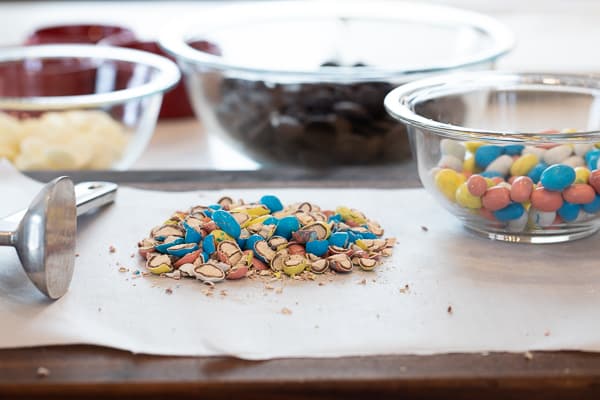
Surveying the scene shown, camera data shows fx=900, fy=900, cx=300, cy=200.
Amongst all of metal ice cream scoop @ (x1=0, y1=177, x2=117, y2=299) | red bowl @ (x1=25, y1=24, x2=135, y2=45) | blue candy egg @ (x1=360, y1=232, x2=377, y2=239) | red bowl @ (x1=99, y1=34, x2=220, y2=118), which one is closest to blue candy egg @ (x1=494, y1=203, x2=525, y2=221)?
blue candy egg @ (x1=360, y1=232, x2=377, y2=239)

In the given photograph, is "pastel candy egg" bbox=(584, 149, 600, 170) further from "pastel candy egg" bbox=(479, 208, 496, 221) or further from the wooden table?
the wooden table

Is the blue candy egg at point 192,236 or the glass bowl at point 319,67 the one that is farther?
the glass bowl at point 319,67

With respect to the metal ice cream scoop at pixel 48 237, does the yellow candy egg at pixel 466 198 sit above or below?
below

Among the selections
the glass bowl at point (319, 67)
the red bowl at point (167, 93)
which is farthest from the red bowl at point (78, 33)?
the glass bowl at point (319, 67)

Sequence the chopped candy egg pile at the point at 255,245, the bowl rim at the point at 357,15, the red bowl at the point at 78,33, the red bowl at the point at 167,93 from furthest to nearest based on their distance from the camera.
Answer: the red bowl at the point at 78,33 → the red bowl at the point at 167,93 → the bowl rim at the point at 357,15 → the chopped candy egg pile at the point at 255,245

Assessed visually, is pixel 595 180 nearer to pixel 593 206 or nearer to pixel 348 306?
pixel 593 206

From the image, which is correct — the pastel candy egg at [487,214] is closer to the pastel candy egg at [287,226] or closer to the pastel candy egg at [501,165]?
the pastel candy egg at [501,165]
